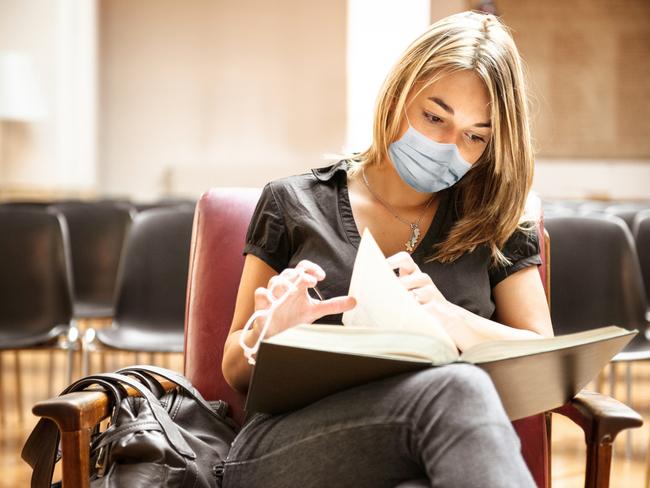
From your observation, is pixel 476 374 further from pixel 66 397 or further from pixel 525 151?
pixel 525 151

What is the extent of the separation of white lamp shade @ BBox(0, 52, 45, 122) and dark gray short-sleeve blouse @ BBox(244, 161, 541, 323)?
19.9 ft

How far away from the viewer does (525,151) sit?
5.71 feet

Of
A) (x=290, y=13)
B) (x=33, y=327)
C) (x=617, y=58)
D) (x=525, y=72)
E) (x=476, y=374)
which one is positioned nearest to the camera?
(x=476, y=374)

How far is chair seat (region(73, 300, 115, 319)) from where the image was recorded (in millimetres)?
3641

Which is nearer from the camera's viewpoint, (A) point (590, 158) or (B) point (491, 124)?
(B) point (491, 124)

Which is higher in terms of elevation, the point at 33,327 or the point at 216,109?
the point at 216,109

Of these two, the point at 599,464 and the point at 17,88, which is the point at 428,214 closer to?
the point at 599,464

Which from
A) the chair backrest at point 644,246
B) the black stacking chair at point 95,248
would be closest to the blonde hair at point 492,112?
the chair backrest at point 644,246

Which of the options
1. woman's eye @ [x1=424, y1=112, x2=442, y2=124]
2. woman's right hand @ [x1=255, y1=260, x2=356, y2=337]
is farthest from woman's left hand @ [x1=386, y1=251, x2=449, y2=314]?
woman's eye @ [x1=424, y1=112, x2=442, y2=124]

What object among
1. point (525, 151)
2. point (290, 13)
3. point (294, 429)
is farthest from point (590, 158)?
point (294, 429)

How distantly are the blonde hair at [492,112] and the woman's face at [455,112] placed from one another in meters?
0.01

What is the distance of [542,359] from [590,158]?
8661 millimetres

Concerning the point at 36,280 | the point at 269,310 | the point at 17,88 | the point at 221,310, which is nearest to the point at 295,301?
the point at 269,310

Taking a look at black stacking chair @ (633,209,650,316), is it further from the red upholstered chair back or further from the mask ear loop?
the mask ear loop
